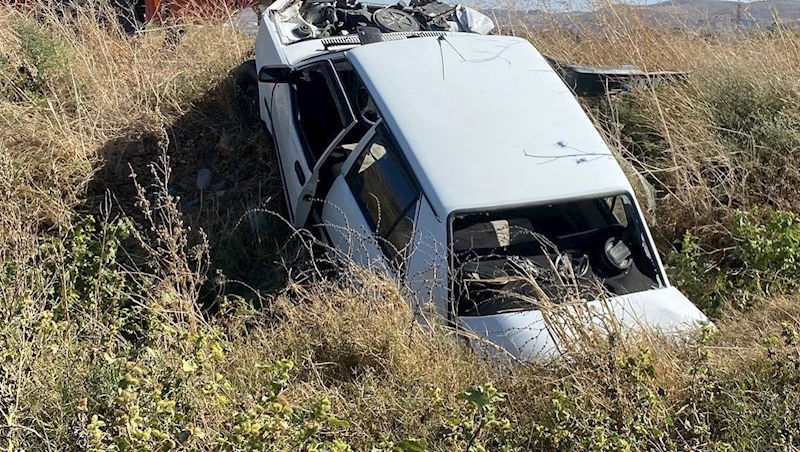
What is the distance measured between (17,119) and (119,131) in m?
0.77

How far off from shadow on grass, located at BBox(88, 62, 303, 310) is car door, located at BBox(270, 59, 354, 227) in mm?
374

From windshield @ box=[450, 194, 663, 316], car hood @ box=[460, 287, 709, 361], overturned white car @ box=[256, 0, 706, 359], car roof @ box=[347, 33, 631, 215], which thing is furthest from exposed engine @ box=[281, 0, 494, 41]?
car hood @ box=[460, 287, 709, 361]

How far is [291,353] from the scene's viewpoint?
323 cm

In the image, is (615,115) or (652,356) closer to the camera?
(652,356)

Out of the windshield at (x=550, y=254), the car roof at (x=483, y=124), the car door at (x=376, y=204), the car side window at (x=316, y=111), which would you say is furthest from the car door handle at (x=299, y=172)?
the windshield at (x=550, y=254)

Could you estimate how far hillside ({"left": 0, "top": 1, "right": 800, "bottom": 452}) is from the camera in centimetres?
259

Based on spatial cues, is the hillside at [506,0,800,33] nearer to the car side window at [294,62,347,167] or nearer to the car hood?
the car side window at [294,62,347,167]

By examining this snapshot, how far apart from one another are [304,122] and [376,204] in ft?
4.26

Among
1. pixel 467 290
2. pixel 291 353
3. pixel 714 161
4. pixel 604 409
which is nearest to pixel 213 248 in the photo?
pixel 291 353

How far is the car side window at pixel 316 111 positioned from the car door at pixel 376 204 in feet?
2.50

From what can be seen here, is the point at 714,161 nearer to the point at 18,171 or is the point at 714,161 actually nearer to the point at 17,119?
the point at 18,171

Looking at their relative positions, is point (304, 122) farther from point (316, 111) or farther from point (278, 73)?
point (278, 73)

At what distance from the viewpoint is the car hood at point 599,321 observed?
10.4ft

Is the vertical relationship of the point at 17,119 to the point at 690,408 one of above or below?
above
